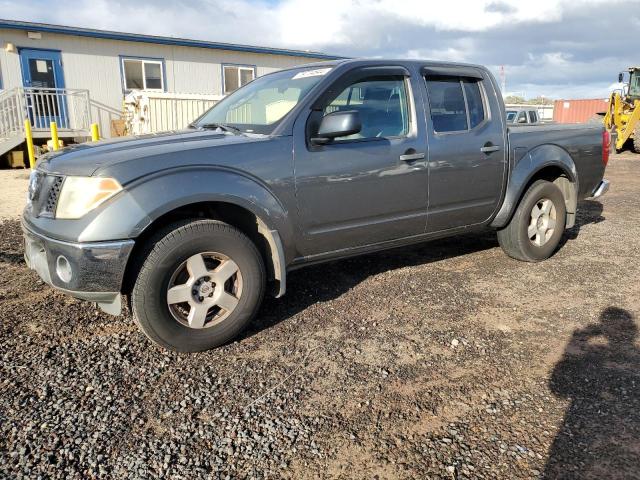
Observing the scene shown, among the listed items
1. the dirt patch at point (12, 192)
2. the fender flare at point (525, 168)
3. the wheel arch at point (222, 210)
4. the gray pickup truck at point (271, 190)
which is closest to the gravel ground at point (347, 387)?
the gray pickup truck at point (271, 190)

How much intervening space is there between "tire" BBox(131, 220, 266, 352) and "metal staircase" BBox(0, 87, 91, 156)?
12.1 meters

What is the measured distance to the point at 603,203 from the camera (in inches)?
331

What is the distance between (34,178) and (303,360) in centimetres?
215

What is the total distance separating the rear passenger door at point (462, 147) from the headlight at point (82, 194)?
2.44 m

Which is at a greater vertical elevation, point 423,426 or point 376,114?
point 376,114

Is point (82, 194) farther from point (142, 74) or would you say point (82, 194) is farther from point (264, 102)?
point (142, 74)

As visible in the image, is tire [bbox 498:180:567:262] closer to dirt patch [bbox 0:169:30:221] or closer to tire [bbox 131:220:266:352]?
tire [bbox 131:220:266:352]

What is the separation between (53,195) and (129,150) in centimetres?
52

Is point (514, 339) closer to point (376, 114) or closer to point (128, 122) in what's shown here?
point (376, 114)

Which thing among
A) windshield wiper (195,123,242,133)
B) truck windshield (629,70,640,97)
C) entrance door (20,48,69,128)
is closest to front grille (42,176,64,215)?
windshield wiper (195,123,242,133)

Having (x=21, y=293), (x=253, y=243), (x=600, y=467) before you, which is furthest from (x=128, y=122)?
(x=600, y=467)

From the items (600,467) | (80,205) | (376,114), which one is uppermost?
(376,114)

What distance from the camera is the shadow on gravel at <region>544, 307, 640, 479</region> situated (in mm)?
2199

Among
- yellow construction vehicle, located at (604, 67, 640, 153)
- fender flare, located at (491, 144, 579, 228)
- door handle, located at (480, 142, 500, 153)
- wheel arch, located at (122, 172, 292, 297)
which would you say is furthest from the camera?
yellow construction vehicle, located at (604, 67, 640, 153)
